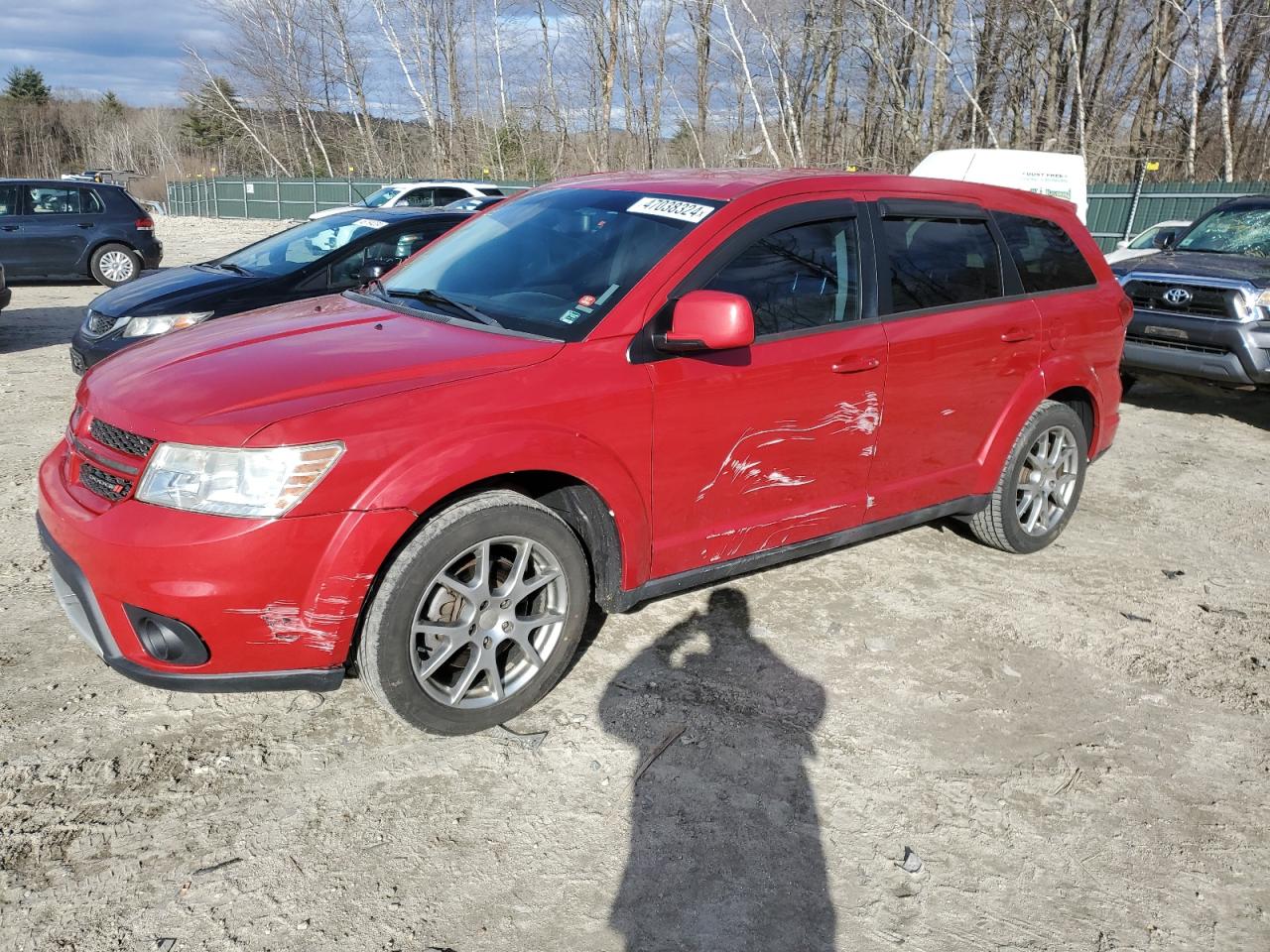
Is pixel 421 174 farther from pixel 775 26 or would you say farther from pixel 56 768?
pixel 56 768

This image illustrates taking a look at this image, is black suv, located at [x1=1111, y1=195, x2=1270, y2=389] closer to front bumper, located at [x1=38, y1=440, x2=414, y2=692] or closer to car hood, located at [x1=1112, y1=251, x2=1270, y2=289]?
car hood, located at [x1=1112, y1=251, x2=1270, y2=289]

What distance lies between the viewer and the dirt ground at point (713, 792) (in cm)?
241

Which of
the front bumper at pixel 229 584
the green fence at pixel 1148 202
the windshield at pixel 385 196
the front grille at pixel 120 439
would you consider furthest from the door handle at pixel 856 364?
the green fence at pixel 1148 202

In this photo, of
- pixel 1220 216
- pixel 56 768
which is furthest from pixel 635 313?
pixel 1220 216

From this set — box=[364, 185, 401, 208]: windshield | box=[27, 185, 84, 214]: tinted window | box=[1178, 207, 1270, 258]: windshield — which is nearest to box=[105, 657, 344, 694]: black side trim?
box=[1178, 207, 1270, 258]: windshield

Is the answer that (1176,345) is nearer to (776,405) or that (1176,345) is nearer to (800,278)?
(800,278)

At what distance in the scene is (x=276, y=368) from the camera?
2936 millimetres

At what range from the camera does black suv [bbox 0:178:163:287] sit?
1415 centimetres

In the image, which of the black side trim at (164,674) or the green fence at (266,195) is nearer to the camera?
the black side trim at (164,674)

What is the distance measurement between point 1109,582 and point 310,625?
3.84 m

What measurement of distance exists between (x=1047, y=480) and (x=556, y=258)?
2.88m

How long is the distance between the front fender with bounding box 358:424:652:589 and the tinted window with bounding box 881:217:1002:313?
60.5 inches

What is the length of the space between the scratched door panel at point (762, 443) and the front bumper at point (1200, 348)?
5.14 metres

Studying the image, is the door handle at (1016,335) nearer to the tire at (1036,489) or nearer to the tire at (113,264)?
the tire at (1036,489)
